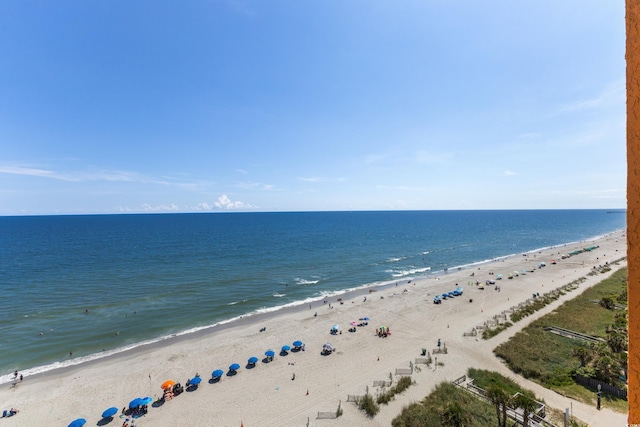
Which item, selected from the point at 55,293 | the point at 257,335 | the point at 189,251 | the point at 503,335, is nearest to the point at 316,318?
the point at 257,335

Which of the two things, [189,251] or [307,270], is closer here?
[307,270]

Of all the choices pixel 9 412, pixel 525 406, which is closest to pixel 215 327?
pixel 9 412

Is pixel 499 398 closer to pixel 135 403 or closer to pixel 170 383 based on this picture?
pixel 170 383

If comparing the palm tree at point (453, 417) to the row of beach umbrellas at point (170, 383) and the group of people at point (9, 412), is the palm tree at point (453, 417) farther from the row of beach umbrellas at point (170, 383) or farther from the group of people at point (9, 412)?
the group of people at point (9, 412)

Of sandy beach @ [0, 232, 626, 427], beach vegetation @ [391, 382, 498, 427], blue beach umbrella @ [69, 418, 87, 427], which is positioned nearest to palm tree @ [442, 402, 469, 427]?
beach vegetation @ [391, 382, 498, 427]

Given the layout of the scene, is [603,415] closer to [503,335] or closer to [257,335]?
[503,335]

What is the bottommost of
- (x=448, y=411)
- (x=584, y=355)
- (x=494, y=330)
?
(x=494, y=330)

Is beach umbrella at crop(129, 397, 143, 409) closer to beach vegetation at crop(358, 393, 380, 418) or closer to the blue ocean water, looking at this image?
the blue ocean water
